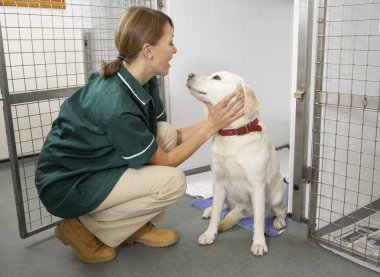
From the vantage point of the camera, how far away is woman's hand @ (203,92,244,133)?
162 centimetres

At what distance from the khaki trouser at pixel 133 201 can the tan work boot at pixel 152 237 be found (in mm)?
140

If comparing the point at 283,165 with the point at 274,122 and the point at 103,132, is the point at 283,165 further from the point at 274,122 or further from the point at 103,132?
the point at 103,132

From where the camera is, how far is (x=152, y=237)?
70.8 inches

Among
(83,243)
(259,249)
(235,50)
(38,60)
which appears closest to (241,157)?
(259,249)

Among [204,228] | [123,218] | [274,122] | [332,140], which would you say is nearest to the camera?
[123,218]

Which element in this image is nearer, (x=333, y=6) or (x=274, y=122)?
(x=333, y=6)

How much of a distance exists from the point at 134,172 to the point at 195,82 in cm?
47

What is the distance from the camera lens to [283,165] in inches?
117

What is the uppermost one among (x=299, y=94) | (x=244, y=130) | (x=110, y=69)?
(x=110, y=69)

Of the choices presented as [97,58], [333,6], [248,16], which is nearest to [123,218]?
[333,6]

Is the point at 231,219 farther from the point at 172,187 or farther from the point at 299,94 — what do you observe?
the point at 299,94

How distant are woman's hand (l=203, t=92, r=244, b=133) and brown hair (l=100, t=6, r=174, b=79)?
384 mm

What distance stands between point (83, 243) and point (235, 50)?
6.19 feet

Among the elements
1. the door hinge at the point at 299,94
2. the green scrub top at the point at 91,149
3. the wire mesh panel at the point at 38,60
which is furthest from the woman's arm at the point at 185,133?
the wire mesh panel at the point at 38,60
